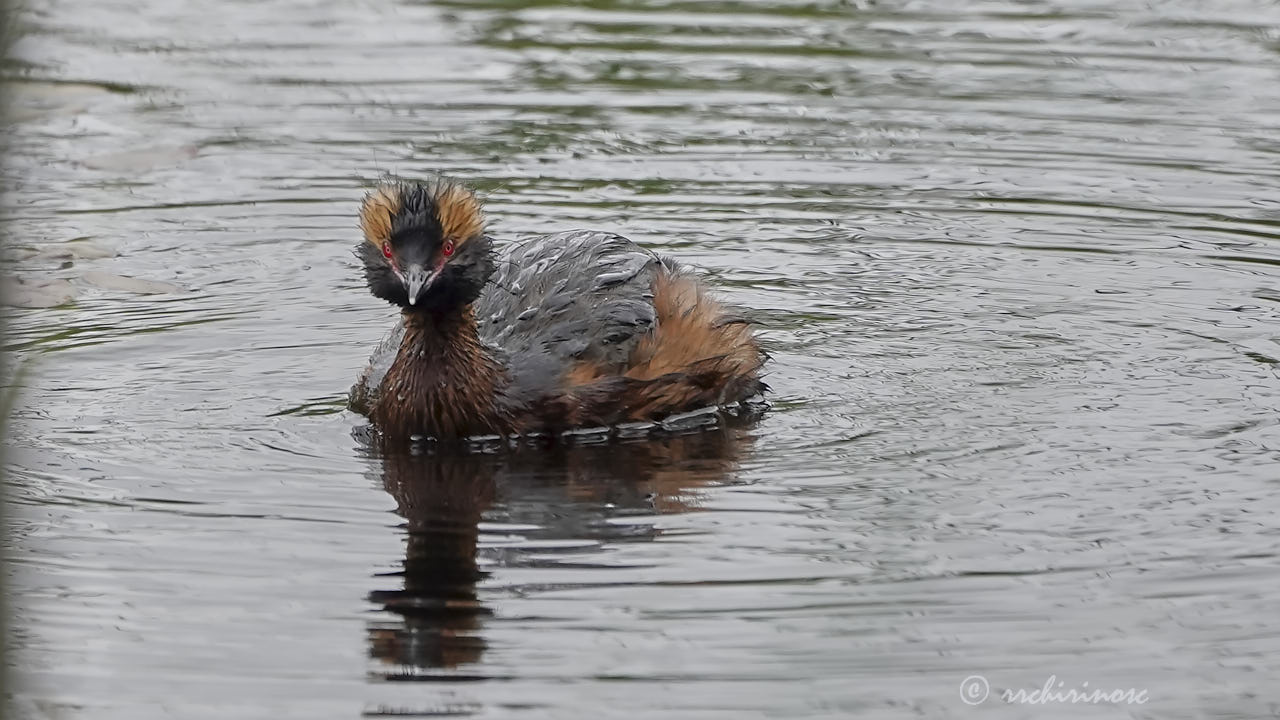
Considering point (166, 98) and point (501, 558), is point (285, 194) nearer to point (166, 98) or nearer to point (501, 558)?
point (166, 98)

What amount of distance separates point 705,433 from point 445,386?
1154mm

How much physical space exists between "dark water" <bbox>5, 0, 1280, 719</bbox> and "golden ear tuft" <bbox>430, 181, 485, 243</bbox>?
39.2 inches

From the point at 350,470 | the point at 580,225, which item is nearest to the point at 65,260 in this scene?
the point at 580,225

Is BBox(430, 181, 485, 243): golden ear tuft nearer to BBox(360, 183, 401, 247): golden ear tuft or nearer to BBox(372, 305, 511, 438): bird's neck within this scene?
BBox(360, 183, 401, 247): golden ear tuft

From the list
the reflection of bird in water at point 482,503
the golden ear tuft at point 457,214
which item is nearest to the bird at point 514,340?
the golden ear tuft at point 457,214

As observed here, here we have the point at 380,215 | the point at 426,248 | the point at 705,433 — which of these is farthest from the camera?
the point at 705,433

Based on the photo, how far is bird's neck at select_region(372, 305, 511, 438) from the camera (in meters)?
7.72

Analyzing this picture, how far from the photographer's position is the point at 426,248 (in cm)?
747

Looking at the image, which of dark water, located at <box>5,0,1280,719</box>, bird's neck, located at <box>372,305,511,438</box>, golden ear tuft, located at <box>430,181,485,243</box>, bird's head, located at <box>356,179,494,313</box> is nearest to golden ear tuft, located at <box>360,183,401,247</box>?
bird's head, located at <box>356,179,494,313</box>

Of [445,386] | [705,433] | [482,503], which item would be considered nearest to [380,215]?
[445,386]

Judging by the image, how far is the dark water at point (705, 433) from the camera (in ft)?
17.6

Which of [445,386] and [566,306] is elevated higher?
[566,306]

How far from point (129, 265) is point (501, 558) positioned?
4841mm

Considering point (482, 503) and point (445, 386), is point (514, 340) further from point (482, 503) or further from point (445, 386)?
point (482, 503)
